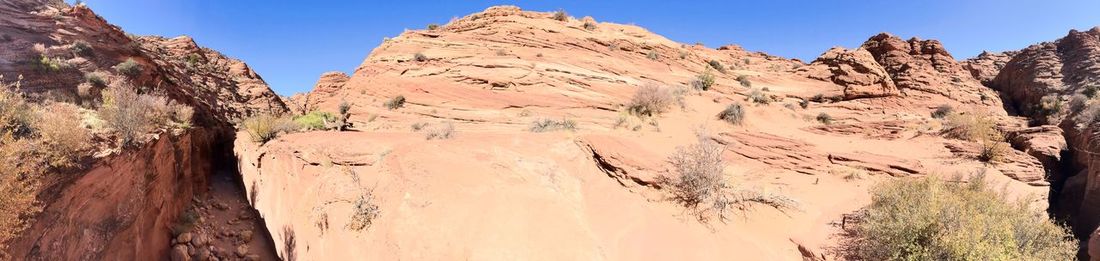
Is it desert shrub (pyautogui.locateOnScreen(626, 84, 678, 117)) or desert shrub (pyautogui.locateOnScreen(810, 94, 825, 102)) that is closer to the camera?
desert shrub (pyautogui.locateOnScreen(626, 84, 678, 117))

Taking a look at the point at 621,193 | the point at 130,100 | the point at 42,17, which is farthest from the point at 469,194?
the point at 42,17

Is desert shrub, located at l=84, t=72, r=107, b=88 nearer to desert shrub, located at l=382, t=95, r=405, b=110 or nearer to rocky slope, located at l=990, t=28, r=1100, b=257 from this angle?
desert shrub, located at l=382, t=95, r=405, b=110

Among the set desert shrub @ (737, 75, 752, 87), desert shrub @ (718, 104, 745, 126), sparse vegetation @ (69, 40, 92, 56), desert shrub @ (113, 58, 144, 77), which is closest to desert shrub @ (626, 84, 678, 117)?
desert shrub @ (718, 104, 745, 126)

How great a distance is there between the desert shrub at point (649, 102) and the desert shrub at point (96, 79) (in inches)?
473

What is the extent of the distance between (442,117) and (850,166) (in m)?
9.09

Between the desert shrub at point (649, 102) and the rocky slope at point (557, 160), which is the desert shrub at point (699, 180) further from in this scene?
the desert shrub at point (649, 102)

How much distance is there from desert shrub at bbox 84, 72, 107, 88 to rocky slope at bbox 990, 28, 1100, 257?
19326 millimetres

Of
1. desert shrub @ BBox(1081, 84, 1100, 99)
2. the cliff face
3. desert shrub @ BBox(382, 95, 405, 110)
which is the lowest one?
the cliff face

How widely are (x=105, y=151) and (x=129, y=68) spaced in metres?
5.83

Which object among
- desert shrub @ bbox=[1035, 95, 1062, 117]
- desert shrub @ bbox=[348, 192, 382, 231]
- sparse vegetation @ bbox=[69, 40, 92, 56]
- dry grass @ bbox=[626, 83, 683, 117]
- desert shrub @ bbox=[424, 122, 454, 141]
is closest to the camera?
desert shrub @ bbox=[348, 192, 382, 231]

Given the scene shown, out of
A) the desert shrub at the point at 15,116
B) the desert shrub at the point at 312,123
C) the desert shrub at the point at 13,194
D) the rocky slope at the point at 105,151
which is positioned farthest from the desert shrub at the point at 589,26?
the desert shrub at the point at 13,194

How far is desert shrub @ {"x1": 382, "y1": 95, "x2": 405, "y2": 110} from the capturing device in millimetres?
13219

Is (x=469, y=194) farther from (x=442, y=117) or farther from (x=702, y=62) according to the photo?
(x=702, y=62)

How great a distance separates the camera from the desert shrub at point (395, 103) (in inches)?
520
